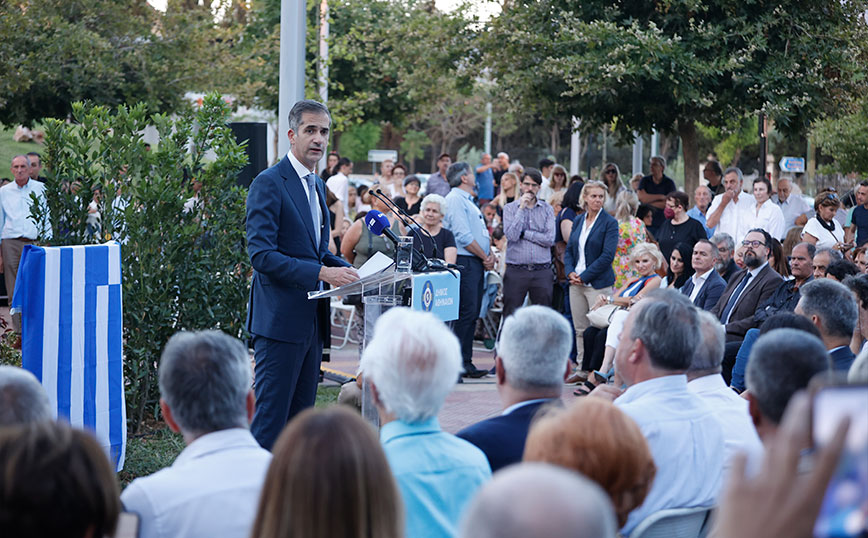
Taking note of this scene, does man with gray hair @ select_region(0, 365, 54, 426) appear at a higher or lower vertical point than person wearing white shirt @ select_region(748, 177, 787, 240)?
lower

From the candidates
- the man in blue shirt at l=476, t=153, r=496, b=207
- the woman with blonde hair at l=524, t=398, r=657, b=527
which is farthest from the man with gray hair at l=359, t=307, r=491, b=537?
the man in blue shirt at l=476, t=153, r=496, b=207

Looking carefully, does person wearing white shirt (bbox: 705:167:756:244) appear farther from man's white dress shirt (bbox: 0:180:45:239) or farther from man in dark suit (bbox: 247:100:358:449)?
man's white dress shirt (bbox: 0:180:45:239)

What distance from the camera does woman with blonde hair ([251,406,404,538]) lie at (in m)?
2.14

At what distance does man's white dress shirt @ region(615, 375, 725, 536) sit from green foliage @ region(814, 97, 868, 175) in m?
18.6

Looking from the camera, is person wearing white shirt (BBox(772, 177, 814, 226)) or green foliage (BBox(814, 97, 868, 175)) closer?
person wearing white shirt (BBox(772, 177, 814, 226))

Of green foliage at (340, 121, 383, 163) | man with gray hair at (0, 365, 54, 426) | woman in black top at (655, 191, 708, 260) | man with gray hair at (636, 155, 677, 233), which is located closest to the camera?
man with gray hair at (0, 365, 54, 426)

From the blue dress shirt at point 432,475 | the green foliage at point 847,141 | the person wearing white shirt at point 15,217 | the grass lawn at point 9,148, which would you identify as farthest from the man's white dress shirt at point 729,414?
the grass lawn at point 9,148

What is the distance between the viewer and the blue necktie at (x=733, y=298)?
865 centimetres

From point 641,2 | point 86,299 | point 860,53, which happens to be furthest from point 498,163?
point 86,299

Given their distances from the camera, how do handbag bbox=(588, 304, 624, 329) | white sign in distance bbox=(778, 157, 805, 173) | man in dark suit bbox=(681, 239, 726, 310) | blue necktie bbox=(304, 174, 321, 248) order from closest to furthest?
blue necktie bbox=(304, 174, 321, 248)
man in dark suit bbox=(681, 239, 726, 310)
handbag bbox=(588, 304, 624, 329)
white sign in distance bbox=(778, 157, 805, 173)

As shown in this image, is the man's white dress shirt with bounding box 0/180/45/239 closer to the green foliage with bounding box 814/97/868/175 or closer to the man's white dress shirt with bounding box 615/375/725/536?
the man's white dress shirt with bounding box 615/375/725/536

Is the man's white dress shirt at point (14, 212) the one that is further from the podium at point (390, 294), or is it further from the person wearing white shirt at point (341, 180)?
the podium at point (390, 294)

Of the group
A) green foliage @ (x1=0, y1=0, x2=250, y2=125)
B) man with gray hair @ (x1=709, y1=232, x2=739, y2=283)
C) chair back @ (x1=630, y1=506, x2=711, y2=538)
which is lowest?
chair back @ (x1=630, y1=506, x2=711, y2=538)

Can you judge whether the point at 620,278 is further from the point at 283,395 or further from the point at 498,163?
the point at 498,163
